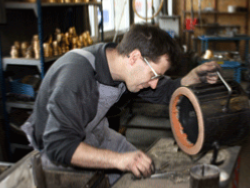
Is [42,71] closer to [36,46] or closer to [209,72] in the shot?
[36,46]

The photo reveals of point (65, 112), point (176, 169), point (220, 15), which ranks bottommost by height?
point (176, 169)

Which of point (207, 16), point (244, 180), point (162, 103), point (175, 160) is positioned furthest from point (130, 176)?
point (207, 16)

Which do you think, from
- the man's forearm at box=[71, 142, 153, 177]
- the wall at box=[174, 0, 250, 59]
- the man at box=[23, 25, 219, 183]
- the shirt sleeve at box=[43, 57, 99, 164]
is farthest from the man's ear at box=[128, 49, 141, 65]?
the wall at box=[174, 0, 250, 59]

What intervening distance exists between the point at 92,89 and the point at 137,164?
26cm

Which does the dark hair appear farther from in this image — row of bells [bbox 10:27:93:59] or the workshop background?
row of bells [bbox 10:27:93:59]

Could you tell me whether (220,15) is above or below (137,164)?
above

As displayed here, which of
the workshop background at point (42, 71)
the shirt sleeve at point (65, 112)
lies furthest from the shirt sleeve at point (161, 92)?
the shirt sleeve at point (65, 112)

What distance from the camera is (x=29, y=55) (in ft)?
3.73

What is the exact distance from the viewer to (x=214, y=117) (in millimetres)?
581

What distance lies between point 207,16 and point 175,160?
4862 mm

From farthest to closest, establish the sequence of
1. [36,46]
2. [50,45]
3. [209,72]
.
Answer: [50,45] < [36,46] < [209,72]

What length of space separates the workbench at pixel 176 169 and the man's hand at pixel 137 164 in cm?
13

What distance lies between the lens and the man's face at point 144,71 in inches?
30.1

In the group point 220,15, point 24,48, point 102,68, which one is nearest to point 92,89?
point 102,68
